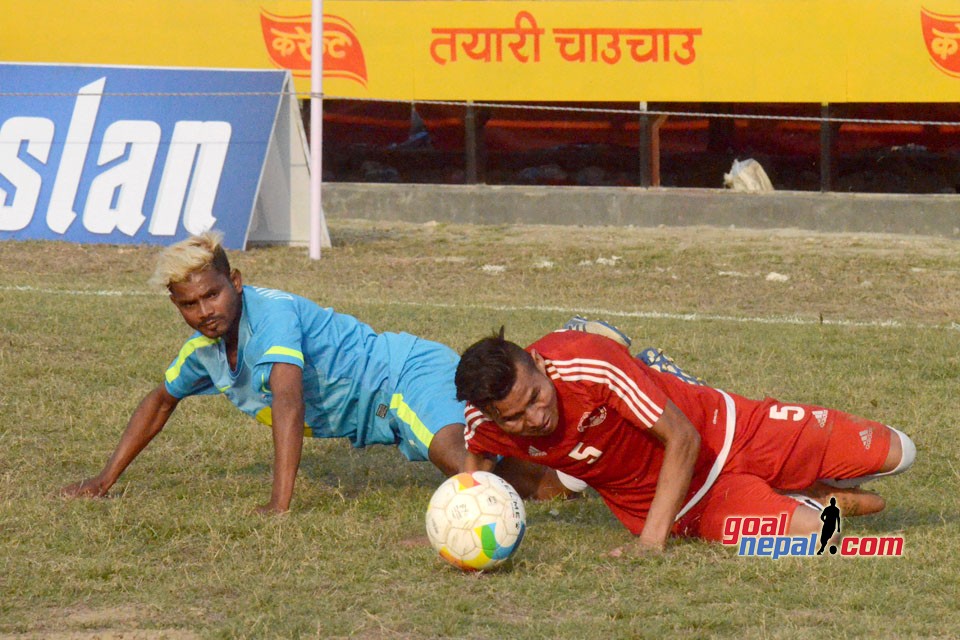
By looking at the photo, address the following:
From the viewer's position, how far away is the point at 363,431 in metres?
5.77

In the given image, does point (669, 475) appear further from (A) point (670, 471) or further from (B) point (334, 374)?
(B) point (334, 374)

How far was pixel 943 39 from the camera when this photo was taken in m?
14.4

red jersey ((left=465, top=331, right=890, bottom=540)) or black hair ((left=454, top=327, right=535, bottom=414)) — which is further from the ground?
black hair ((left=454, top=327, right=535, bottom=414))

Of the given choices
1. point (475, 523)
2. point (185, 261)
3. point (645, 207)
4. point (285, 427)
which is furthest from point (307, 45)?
point (475, 523)

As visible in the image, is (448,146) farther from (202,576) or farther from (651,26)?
(202,576)

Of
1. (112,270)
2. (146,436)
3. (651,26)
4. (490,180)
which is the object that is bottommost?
(146,436)

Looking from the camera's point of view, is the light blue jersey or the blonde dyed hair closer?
the blonde dyed hair

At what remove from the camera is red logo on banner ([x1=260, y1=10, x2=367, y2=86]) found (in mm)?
16094

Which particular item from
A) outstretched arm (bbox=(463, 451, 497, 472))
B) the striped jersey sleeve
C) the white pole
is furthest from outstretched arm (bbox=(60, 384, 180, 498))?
the white pole

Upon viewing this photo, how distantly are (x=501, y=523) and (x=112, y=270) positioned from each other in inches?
315

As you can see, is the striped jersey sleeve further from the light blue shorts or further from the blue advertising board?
the blue advertising board

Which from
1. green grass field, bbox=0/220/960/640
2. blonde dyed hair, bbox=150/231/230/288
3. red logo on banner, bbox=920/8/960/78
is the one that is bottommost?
green grass field, bbox=0/220/960/640

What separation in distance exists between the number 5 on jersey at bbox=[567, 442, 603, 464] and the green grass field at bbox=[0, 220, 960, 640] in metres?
0.32

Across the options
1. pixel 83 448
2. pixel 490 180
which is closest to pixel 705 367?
pixel 83 448
